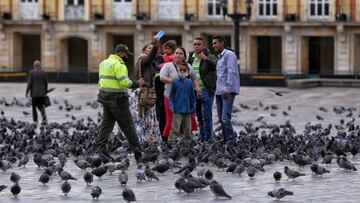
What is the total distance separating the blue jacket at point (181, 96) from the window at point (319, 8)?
38.4 m

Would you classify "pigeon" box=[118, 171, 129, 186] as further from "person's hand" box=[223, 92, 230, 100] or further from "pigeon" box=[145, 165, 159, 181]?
"person's hand" box=[223, 92, 230, 100]

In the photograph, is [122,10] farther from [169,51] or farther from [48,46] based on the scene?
[169,51]

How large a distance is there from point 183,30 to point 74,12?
21.0 ft

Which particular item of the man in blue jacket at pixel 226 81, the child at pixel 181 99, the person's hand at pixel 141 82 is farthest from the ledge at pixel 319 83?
the person's hand at pixel 141 82

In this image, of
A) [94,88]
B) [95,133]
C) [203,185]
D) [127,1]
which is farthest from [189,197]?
[127,1]

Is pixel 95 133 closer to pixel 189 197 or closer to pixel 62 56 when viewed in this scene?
pixel 189 197

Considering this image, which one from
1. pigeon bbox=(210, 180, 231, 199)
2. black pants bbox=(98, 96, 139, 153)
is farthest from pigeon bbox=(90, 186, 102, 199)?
black pants bbox=(98, 96, 139, 153)

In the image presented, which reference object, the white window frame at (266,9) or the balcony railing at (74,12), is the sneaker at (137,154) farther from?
the balcony railing at (74,12)

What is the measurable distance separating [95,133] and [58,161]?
5.19m

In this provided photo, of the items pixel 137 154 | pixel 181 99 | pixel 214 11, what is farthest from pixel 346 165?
pixel 214 11

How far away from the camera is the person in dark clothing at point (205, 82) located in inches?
901

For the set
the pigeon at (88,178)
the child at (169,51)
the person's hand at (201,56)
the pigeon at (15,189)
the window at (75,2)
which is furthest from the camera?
the window at (75,2)

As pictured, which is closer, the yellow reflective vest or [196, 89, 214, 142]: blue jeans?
the yellow reflective vest

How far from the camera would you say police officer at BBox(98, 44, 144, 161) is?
2020 cm
